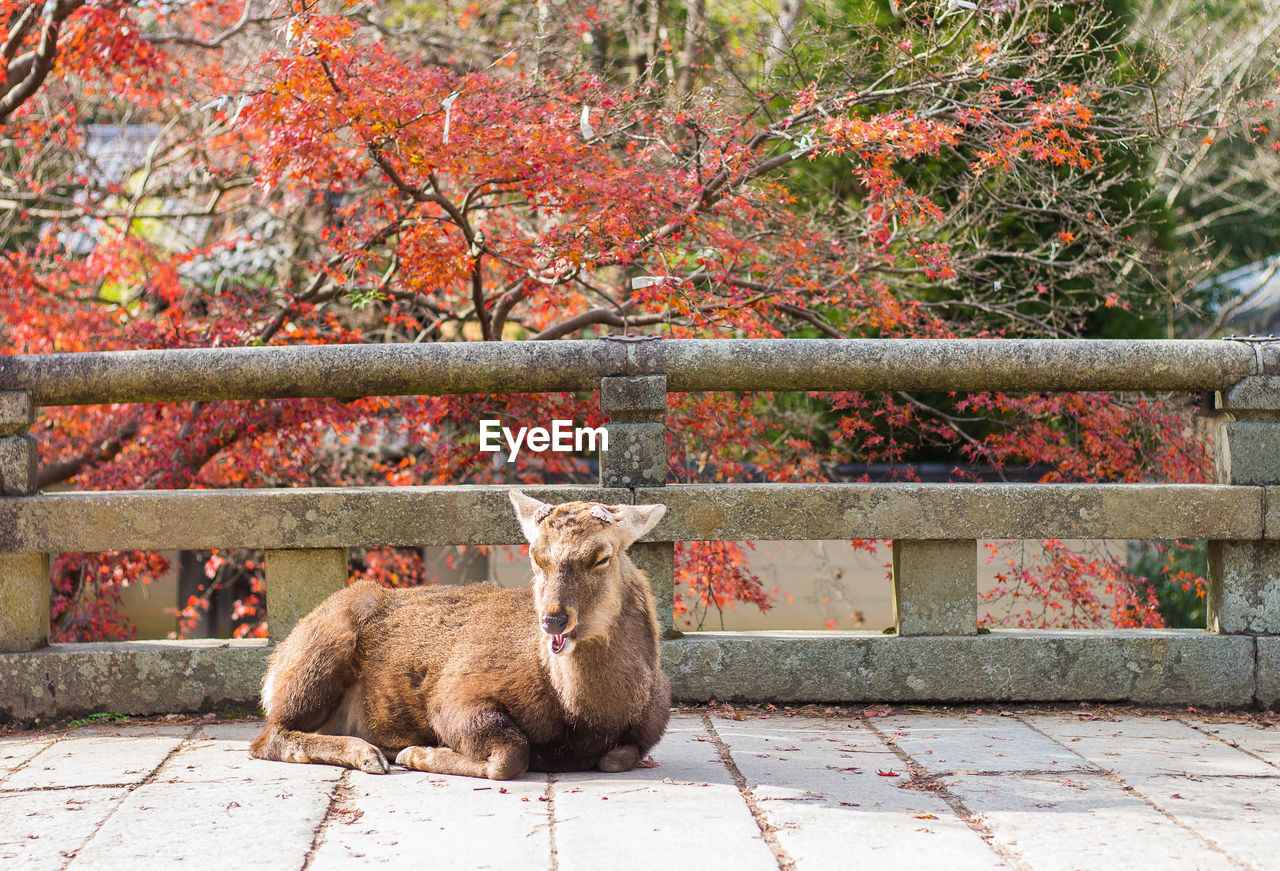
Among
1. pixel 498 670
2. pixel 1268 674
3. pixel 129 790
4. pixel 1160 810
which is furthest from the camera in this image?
pixel 1268 674

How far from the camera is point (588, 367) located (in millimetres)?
5078

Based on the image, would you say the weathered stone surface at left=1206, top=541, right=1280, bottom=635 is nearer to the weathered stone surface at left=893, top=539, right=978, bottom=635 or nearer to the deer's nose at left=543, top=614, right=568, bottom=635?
the weathered stone surface at left=893, top=539, right=978, bottom=635

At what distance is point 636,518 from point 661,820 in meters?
1.06

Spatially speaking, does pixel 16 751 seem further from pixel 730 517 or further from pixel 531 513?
pixel 730 517

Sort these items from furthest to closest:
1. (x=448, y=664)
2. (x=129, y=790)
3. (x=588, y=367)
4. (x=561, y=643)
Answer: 1. (x=588, y=367)
2. (x=448, y=664)
3. (x=129, y=790)
4. (x=561, y=643)

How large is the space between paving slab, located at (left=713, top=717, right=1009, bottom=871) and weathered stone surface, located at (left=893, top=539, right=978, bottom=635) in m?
0.61

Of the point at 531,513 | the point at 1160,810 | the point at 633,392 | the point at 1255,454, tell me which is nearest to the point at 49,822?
the point at 531,513

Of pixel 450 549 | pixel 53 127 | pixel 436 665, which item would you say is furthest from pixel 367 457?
pixel 436 665

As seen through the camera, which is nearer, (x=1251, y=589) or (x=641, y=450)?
(x=641, y=450)

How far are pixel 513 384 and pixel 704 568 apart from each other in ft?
7.40

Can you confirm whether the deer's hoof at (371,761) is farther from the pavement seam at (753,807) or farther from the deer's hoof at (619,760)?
the pavement seam at (753,807)

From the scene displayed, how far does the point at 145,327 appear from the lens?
7.54 meters

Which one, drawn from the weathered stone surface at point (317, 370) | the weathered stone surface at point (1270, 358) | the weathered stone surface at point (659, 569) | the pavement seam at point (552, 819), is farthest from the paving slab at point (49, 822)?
the weathered stone surface at point (1270, 358)

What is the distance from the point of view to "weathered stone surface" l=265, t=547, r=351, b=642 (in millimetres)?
5148
